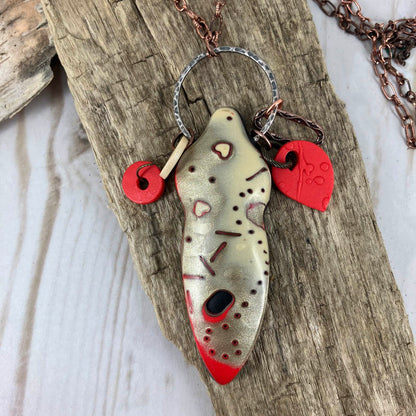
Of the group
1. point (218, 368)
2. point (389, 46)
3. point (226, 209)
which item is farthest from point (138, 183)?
point (389, 46)

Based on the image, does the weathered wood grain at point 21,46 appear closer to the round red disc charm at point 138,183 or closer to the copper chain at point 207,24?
the copper chain at point 207,24

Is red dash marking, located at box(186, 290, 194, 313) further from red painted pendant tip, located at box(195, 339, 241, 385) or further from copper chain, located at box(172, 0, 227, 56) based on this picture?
copper chain, located at box(172, 0, 227, 56)

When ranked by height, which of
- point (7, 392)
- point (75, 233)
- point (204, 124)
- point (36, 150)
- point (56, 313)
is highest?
point (204, 124)

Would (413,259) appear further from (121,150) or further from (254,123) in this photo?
(121,150)

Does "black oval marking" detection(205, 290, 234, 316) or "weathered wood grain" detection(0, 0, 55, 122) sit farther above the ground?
"weathered wood grain" detection(0, 0, 55, 122)

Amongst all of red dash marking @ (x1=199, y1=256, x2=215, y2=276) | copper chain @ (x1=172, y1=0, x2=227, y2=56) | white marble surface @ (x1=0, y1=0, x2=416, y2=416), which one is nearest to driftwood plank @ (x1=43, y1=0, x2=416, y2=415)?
copper chain @ (x1=172, y1=0, x2=227, y2=56)

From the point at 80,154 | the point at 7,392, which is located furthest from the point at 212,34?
the point at 7,392
